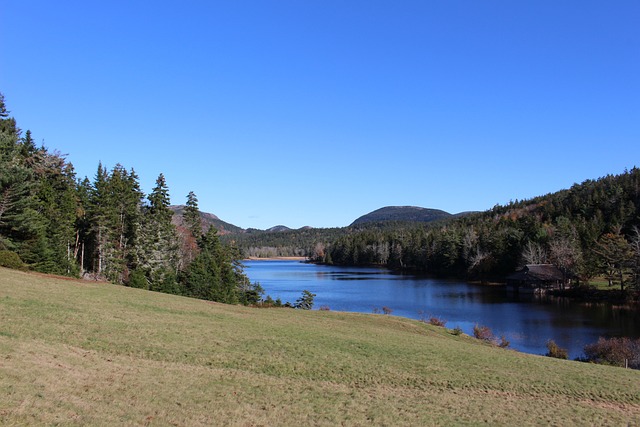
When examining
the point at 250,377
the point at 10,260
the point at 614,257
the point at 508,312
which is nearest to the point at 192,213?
the point at 10,260

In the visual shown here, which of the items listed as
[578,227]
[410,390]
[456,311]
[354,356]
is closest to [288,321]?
[354,356]

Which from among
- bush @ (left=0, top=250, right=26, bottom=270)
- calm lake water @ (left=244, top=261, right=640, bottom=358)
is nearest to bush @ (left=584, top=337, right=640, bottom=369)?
calm lake water @ (left=244, top=261, right=640, bottom=358)

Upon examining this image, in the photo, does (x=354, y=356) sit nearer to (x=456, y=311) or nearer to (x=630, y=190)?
(x=456, y=311)

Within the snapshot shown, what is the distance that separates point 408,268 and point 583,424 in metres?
153

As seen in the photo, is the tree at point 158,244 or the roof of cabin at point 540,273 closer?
the tree at point 158,244

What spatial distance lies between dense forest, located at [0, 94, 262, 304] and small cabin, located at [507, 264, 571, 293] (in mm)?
54521

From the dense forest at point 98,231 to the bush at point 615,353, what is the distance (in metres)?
33.4

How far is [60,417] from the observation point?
30.7ft

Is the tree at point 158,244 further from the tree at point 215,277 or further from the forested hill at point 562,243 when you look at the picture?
the forested hill at point 562,243

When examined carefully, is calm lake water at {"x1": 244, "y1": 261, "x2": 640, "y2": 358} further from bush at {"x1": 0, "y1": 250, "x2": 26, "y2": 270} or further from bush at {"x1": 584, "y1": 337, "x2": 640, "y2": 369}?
bush at {"x1": 0, "y1": 250, "x2": 26, "y2": 270}

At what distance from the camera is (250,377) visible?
604 inches

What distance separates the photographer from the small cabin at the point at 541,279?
86250 millimetres

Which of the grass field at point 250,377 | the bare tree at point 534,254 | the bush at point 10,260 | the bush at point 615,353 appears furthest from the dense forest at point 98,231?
the bare tree at point 534,254

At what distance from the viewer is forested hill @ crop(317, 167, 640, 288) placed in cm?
8050
